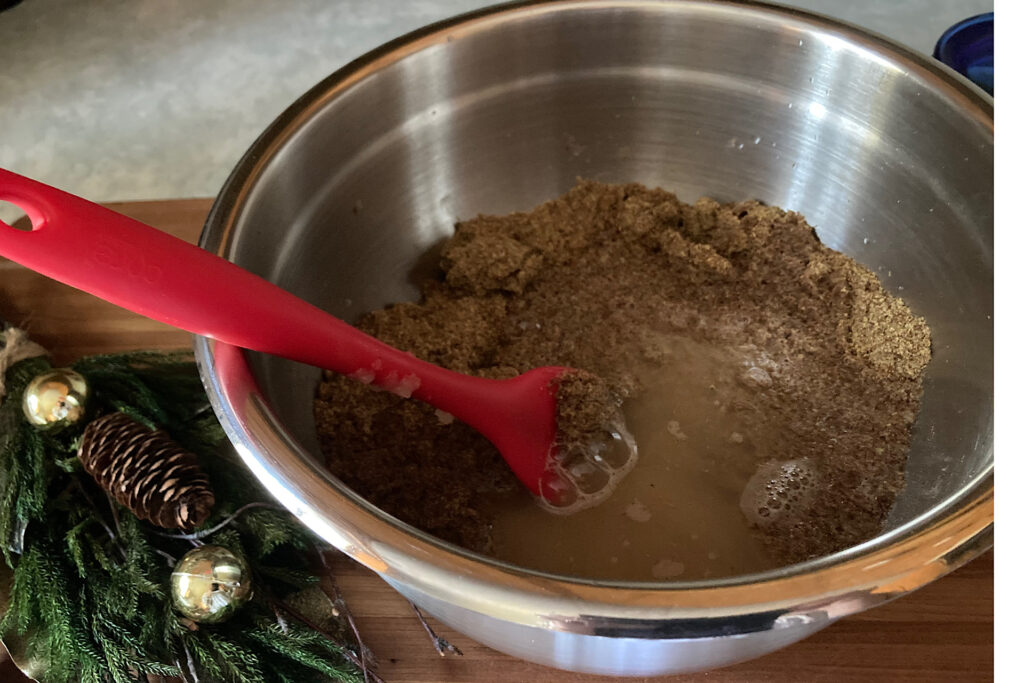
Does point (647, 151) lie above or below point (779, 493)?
above

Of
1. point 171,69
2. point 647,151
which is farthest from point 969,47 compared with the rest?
point 171,69

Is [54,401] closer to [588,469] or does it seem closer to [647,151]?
[588,469]

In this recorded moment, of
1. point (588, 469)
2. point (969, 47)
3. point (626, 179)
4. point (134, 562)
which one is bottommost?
point (134, 562)

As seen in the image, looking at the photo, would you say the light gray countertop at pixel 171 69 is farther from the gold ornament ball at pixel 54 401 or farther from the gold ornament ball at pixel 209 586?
the gold ornament ball at pixel 209 586

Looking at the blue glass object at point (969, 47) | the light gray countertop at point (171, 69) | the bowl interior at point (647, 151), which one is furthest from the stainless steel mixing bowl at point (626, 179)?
the light gray countertop at point (171, 69)

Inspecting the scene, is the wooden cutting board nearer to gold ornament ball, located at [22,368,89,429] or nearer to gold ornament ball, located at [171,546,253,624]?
gold ornament ball, located at [171,546,253,624]

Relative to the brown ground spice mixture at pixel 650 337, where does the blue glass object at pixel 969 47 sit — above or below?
above

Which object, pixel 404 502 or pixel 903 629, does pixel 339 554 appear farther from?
pixel 903 629
